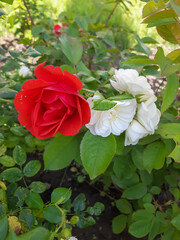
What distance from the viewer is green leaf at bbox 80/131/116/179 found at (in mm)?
536

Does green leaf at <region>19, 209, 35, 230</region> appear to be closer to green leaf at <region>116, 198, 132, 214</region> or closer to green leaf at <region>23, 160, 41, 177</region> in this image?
→ green leaf at <region>23, 160, 41, 177</region>

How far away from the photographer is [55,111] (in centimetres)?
48

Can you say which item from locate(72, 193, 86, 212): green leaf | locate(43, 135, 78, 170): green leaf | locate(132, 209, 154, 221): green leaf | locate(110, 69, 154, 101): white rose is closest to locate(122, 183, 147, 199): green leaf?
locate(132, 209, 154, 221): green leaf

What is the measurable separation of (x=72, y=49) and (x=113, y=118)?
315mm

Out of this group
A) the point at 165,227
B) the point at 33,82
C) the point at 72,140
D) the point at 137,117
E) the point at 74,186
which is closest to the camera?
the point at 33,82

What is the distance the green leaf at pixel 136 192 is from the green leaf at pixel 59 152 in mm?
370

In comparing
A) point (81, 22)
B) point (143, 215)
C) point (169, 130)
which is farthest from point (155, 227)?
point (81, 22)

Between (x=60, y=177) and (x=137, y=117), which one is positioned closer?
(x=137, y=117)

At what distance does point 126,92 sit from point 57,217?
357 millimetres

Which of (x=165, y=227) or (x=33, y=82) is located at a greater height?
(x=33, y=82)

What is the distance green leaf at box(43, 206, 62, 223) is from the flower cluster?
226 mm

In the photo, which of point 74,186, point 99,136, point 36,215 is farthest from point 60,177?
point 99,136

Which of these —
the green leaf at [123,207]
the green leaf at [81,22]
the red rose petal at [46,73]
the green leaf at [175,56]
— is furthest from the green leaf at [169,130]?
the green leaf at [81,22]

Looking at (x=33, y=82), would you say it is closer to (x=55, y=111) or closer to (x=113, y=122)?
(x=55, y=111)
